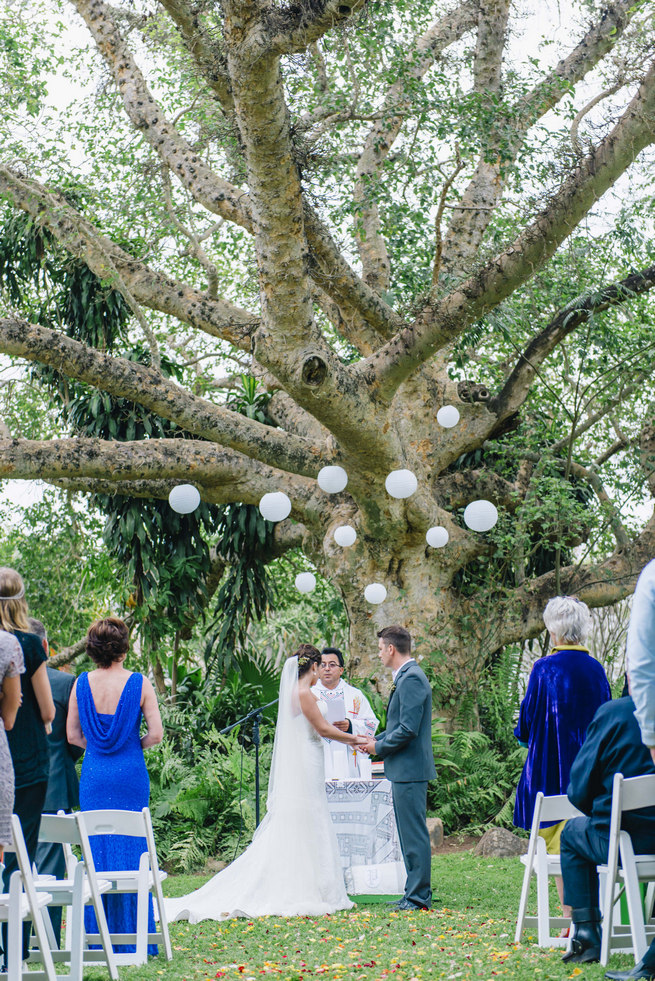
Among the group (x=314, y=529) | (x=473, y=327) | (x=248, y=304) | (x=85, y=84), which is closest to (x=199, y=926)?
(x=314, y=529)

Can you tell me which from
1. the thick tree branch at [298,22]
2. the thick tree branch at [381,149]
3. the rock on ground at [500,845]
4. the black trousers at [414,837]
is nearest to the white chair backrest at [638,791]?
the black trousers at [414,837]

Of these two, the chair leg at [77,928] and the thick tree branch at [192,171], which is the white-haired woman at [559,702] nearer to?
the chair leg at [77,928]

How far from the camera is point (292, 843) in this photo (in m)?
6.50

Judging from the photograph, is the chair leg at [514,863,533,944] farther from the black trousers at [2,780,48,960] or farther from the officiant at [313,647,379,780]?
the officiant at [313,647,379,780]

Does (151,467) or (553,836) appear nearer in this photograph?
(553,836)

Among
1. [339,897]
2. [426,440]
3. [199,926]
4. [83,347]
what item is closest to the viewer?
[199,926]

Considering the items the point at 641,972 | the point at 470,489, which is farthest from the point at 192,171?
the point at 641,972

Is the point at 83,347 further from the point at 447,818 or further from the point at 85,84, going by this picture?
the point at 447,818

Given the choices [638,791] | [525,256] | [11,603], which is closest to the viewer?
[638,791]

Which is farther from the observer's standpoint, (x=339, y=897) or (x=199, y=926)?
(x=339, y=897)

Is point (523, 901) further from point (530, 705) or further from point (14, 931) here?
point (14, 931)

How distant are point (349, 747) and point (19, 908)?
486cm

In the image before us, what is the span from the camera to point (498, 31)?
10.9 m

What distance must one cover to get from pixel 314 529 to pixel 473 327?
2.94 meters
